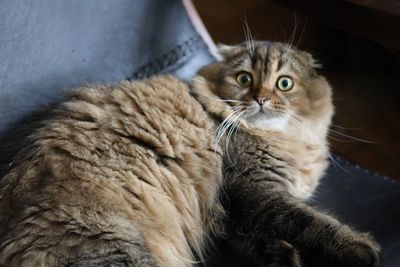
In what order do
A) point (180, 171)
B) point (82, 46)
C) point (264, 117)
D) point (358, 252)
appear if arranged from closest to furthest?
point (358, 252) < point (180, 171) < point (264, 117) < point (82, 46)

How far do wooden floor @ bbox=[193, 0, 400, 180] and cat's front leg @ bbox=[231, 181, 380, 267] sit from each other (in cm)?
94

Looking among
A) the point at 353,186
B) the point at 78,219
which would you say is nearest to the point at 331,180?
the point at 353,186

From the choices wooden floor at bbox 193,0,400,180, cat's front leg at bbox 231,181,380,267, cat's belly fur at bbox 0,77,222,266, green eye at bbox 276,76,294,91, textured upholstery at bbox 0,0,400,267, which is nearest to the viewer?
cat's belly fur at bbox 0,77,222,266

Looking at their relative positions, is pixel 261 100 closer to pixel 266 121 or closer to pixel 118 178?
pixel 266 121

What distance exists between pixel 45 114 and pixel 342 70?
5.88 ft

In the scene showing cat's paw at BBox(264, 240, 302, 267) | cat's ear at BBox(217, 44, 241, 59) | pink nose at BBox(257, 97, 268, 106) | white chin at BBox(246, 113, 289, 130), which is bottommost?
cat's paw at BBox(264, 240, 302, 267)

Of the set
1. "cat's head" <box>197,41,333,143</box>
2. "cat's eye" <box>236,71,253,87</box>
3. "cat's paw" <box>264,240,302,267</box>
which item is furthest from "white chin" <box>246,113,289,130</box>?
"cat's paw" <box>264,240,302,267</box>

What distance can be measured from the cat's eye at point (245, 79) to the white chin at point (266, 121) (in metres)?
0.11

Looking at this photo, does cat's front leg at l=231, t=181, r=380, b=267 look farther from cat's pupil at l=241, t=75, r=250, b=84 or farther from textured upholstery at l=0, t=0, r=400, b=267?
cat's pupil at l=241, t=75, r=250, b=84

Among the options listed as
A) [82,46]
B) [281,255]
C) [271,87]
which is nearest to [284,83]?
[271,87]

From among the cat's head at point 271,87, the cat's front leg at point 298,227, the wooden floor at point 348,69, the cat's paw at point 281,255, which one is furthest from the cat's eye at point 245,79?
the wooden floor at point 348,69

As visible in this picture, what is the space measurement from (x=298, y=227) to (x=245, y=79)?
1.55 feet

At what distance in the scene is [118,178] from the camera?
4.00 ft

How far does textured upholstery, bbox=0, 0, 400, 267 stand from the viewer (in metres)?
1.38
